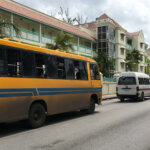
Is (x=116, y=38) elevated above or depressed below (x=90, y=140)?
above

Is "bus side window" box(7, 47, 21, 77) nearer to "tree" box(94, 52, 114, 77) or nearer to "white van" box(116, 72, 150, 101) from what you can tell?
"white van" box(116, 72, 150, 101)

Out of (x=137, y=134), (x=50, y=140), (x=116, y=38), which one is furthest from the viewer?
(x=116, y=38)

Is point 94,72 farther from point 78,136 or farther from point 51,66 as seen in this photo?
point 78,136

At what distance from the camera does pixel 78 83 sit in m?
11.3

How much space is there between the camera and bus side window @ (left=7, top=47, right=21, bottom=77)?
7618 mm

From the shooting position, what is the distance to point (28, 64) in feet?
27.5

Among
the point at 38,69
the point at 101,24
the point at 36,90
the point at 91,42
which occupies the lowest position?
the point at 36,90

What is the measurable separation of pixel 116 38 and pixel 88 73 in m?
38.9

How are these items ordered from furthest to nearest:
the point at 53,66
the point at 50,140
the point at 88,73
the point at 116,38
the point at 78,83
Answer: the point at 116,38
the point at 88,73
the point at 78,83
the point at 53,66
the point at 50,140

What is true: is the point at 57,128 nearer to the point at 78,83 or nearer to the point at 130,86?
the point at 78,83

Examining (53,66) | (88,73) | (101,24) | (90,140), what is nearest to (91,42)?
(101,24)

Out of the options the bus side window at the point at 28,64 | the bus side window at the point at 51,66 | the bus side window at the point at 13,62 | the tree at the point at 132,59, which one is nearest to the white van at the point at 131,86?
the bus side window at the point at 51,66

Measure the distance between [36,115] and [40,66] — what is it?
5.74ft

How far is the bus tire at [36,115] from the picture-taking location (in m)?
8.42
